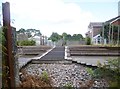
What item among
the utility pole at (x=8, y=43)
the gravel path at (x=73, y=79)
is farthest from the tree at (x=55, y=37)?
the utility pole at (x=8, y=43)

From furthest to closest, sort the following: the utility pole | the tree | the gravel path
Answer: the tree < the gravel path < the utility pole

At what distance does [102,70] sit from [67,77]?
717mm

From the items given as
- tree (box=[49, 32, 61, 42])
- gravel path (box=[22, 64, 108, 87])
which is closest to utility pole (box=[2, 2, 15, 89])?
gravel path (box=[22, 64, 108, 87])

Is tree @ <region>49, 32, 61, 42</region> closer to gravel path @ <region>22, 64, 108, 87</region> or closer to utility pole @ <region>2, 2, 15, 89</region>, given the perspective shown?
gravel path @ <region>22, 64, 108, 87</region>

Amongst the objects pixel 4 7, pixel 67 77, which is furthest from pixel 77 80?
pixel 4 7

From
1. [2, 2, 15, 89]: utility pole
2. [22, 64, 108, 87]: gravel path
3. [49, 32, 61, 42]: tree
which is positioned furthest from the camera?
[49, 32, 61, 42]: tree

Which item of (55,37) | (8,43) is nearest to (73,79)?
(8,43)

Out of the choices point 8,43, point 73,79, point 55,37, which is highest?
point 55,37

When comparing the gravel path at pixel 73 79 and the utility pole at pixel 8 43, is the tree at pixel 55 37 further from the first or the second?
the utility pole at pixel 8 43

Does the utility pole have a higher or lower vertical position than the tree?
lower

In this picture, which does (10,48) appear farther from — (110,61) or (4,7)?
(110,61)

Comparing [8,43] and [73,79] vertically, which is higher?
[8,43]

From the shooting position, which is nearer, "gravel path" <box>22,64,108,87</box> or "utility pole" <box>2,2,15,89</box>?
"utility pole" <box>2,2,15,89</box>

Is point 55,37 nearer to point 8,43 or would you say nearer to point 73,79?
point 73,79
